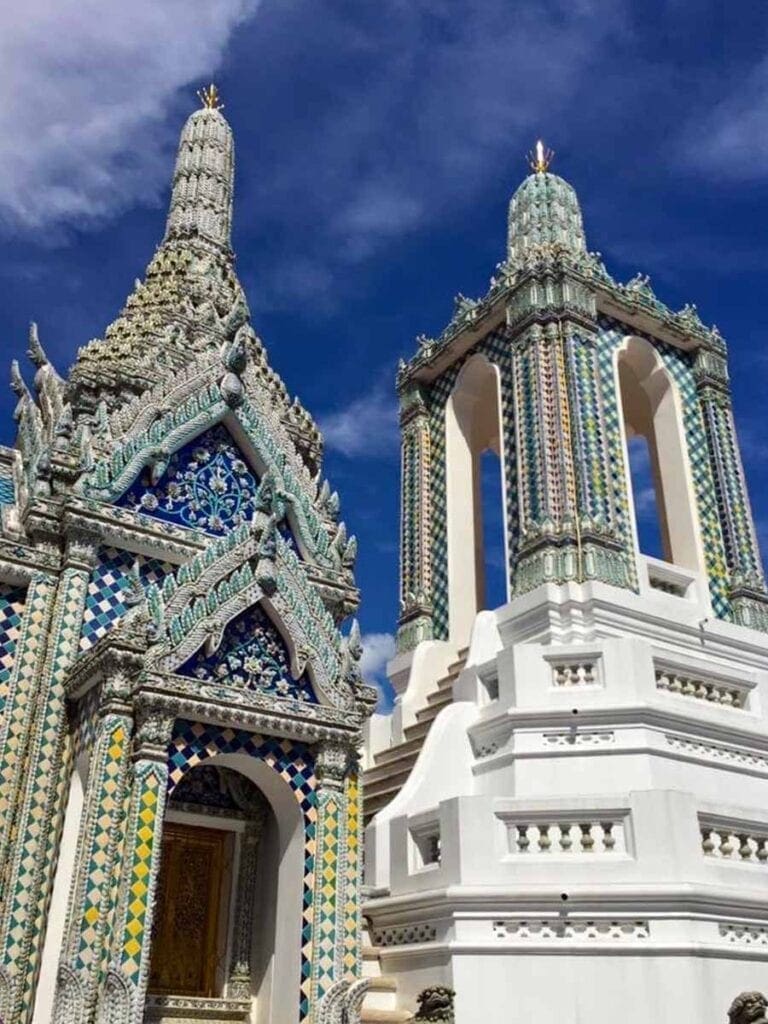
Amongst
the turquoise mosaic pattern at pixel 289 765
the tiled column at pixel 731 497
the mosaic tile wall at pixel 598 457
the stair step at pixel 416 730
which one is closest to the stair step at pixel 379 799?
the stair step at pixel 416 730

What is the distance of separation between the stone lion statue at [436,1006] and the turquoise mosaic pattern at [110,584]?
4960 mm

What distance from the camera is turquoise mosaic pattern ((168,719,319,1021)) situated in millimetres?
9477

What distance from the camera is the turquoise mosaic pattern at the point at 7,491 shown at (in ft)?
40.1

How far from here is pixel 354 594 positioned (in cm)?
1323

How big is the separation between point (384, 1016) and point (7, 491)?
291 inches

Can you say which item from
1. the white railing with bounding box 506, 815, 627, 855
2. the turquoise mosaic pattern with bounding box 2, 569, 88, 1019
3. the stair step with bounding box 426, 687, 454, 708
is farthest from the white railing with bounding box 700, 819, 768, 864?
the turquoise mosaic pattern with bounding box 2, 569, 88, 1019

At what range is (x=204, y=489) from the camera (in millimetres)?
12781

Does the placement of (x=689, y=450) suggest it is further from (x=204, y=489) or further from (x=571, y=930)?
(x=571, y=930)

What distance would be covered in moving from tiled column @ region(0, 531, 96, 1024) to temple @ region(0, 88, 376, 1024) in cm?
2

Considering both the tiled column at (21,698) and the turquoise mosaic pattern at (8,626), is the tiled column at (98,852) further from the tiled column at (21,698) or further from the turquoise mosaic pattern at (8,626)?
the turquoise mosaic pattern at (8,626)

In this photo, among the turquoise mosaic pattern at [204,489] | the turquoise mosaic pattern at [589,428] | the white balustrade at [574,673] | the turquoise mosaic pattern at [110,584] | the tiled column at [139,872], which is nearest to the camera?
the tiled column at [139,872]

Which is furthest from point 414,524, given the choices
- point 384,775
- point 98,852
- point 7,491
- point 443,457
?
point 98,852

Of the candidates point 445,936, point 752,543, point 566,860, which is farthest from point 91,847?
point 752,543

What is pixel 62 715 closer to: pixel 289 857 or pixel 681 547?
pixel 289 857
